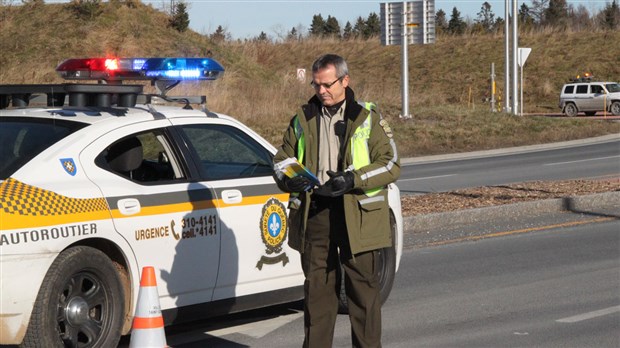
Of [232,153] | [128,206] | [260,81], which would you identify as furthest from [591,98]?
[128,206]

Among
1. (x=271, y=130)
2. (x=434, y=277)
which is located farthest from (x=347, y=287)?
(x=271, y=130)

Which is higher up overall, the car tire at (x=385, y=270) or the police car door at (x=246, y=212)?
the police car door at (x=246, y=212)

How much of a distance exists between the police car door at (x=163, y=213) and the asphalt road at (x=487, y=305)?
2.12 feet

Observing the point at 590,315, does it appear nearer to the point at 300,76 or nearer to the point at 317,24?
the point at 300,76

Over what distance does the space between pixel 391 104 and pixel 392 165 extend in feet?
117

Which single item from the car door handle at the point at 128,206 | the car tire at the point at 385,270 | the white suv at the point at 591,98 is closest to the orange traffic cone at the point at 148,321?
the car door handle at the point at 128,206

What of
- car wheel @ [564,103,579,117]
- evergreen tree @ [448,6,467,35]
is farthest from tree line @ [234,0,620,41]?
car wheel @ [564,103,579,117]

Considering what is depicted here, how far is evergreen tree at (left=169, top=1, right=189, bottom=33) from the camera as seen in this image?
47188 millimetres

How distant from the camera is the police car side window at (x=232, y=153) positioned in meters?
7.70

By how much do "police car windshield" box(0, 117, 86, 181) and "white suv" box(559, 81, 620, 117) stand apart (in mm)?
47282

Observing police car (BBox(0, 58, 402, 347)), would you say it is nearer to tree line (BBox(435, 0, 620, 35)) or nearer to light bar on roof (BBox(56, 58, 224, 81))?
light bar on roof (BBox(56, 58, 224, 81))

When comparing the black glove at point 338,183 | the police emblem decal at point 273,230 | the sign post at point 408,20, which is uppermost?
the sign post at point 408,20

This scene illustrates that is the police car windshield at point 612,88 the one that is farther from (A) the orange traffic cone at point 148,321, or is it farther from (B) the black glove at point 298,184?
(A) the orange traffic cone at point 148,321

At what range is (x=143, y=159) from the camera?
7.48 m
